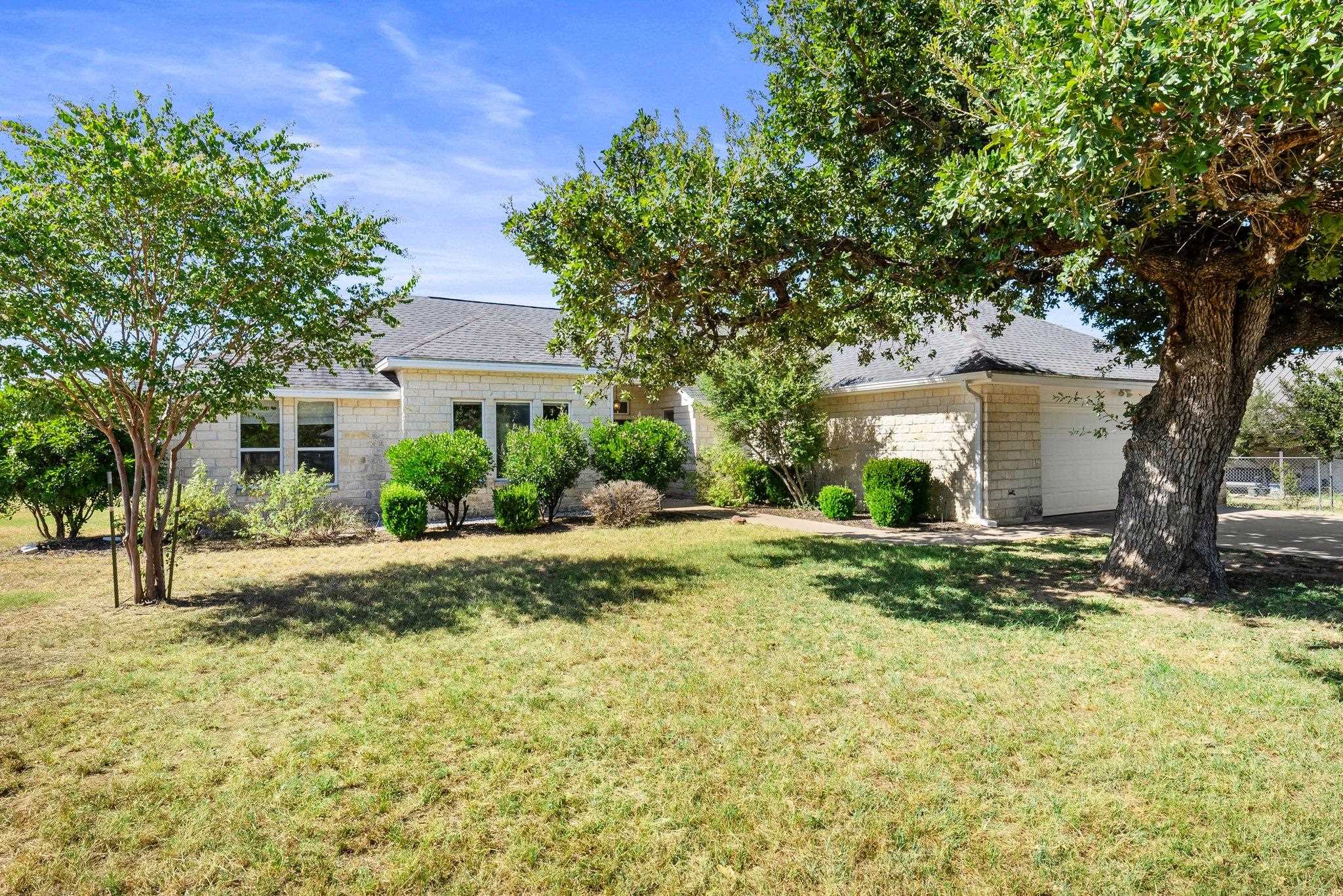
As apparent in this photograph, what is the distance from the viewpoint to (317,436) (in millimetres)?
14094

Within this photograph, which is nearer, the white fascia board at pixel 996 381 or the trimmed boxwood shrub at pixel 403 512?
the trimmed boxwood shrub at pixel 403 512

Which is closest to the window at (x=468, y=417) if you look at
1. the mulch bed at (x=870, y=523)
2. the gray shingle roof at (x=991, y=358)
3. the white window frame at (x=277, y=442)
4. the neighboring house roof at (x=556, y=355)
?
the neighboring house roof at (x=556, y=355)

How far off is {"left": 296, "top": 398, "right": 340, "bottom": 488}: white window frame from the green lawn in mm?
7018

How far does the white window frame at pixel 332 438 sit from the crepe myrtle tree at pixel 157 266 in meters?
5.94

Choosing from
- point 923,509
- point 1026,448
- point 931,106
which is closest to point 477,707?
point 931,106

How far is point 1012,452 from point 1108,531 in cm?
213

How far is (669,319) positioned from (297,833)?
7254 mm

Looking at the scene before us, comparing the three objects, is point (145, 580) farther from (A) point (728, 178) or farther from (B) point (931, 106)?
(B) point (931, 106)

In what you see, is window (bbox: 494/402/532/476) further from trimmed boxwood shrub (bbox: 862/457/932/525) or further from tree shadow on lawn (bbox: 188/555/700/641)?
trimmed boxwood shrub (bbox: 862/457/932/525)

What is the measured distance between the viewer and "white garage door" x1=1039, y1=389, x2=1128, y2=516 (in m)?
14.2

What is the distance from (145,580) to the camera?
25.2ft

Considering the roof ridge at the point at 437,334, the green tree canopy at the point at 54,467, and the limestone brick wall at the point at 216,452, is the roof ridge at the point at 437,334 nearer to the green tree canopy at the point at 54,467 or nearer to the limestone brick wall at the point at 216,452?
the limestone brick wall at the point at 216,452

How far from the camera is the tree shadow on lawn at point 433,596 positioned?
666cm

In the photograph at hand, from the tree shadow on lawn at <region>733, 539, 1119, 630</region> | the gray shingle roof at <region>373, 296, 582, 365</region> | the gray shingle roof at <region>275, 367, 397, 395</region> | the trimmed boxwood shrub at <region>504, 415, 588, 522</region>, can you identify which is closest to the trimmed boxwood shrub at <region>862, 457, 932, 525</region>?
the tree shadow on lawn at <region>733, 539, 1119, 630</region>
